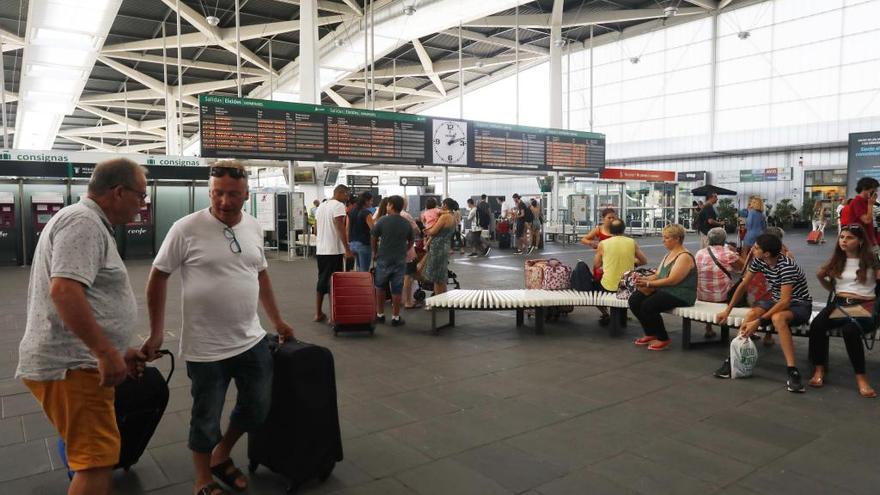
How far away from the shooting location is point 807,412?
12.9 feet

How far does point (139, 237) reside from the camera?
51.9 feet

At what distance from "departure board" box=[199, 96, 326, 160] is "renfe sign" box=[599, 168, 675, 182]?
11.5 metres

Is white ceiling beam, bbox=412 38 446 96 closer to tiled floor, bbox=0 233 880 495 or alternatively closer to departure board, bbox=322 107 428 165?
departure board, bbox=322 107 428 165

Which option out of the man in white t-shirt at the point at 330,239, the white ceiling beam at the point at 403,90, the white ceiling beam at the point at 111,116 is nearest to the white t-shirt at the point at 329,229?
the man in white t-shirt at the point at 330,239

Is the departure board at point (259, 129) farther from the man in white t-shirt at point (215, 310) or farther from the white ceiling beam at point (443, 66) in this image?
the white ceiling beam at point (443, 66)

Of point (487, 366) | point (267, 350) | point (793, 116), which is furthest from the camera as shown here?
point (793, 116)

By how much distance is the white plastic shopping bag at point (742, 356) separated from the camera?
466 cm

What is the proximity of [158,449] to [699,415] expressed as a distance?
3.33 m

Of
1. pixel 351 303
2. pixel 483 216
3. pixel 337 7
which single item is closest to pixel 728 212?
pixel 483 216

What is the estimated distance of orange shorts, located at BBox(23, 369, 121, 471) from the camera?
2.10m

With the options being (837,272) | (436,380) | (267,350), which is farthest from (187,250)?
(837,272)

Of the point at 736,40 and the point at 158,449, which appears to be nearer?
the point at 158,449

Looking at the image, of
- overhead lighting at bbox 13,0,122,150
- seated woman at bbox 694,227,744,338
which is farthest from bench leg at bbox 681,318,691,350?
overhead lighting at bbox 13,0,122,150

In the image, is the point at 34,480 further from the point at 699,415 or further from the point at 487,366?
the point at 699,415
